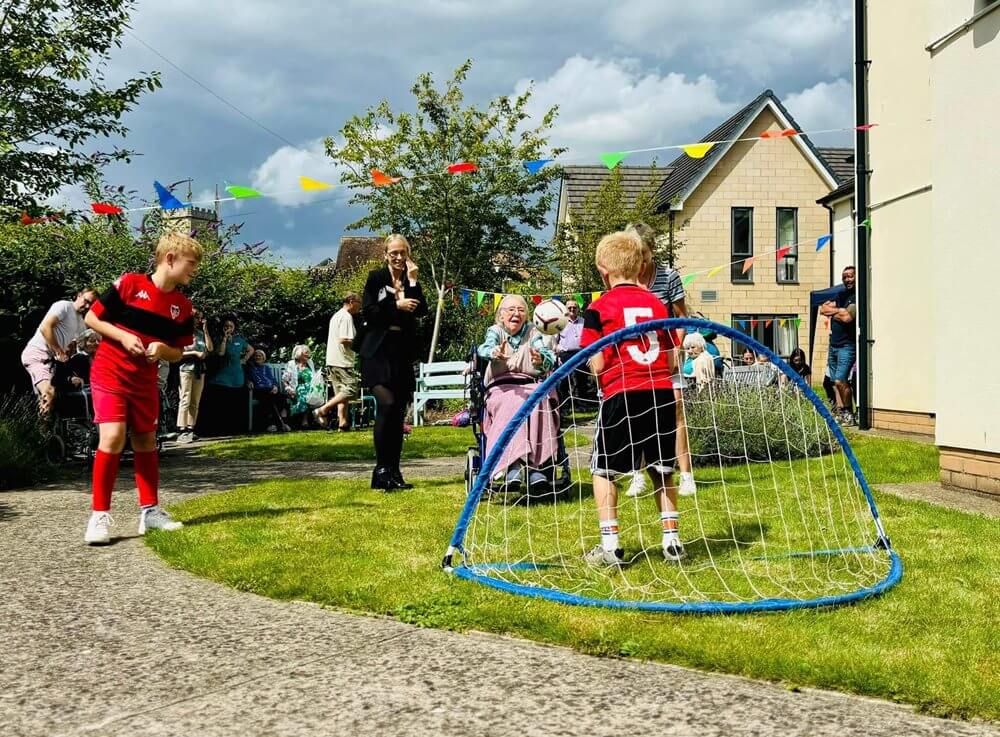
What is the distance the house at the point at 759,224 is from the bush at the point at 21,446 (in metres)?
23.5

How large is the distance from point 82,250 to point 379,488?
27.9 ft

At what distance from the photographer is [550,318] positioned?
6707 millimetres

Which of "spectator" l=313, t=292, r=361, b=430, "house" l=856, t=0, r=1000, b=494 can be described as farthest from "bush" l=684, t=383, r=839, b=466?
"spectator" l=313, t=292, r=361, b=430

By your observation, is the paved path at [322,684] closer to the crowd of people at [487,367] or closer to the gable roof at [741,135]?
the crowd of people at [487,367]

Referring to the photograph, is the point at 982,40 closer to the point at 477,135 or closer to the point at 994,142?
the point at 994,142

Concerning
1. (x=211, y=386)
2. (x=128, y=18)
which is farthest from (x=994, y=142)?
(x=211, y=386)

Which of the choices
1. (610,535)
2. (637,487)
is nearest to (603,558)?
(610,535)

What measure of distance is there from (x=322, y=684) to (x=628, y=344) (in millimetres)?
2362

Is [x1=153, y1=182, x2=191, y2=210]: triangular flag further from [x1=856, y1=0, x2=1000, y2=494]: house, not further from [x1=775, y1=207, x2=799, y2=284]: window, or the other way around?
[x1=775, y1=207, x2=799, y2=284]: window

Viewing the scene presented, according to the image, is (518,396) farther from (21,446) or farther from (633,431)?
(21,446)

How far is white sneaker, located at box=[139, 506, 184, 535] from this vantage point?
18.5 ft

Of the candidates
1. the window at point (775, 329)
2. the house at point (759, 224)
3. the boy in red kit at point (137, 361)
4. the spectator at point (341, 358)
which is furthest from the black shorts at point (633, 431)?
the house at point (759, 224)

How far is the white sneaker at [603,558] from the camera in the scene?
14.8ft

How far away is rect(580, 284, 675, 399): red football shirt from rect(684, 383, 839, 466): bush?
4.25m
